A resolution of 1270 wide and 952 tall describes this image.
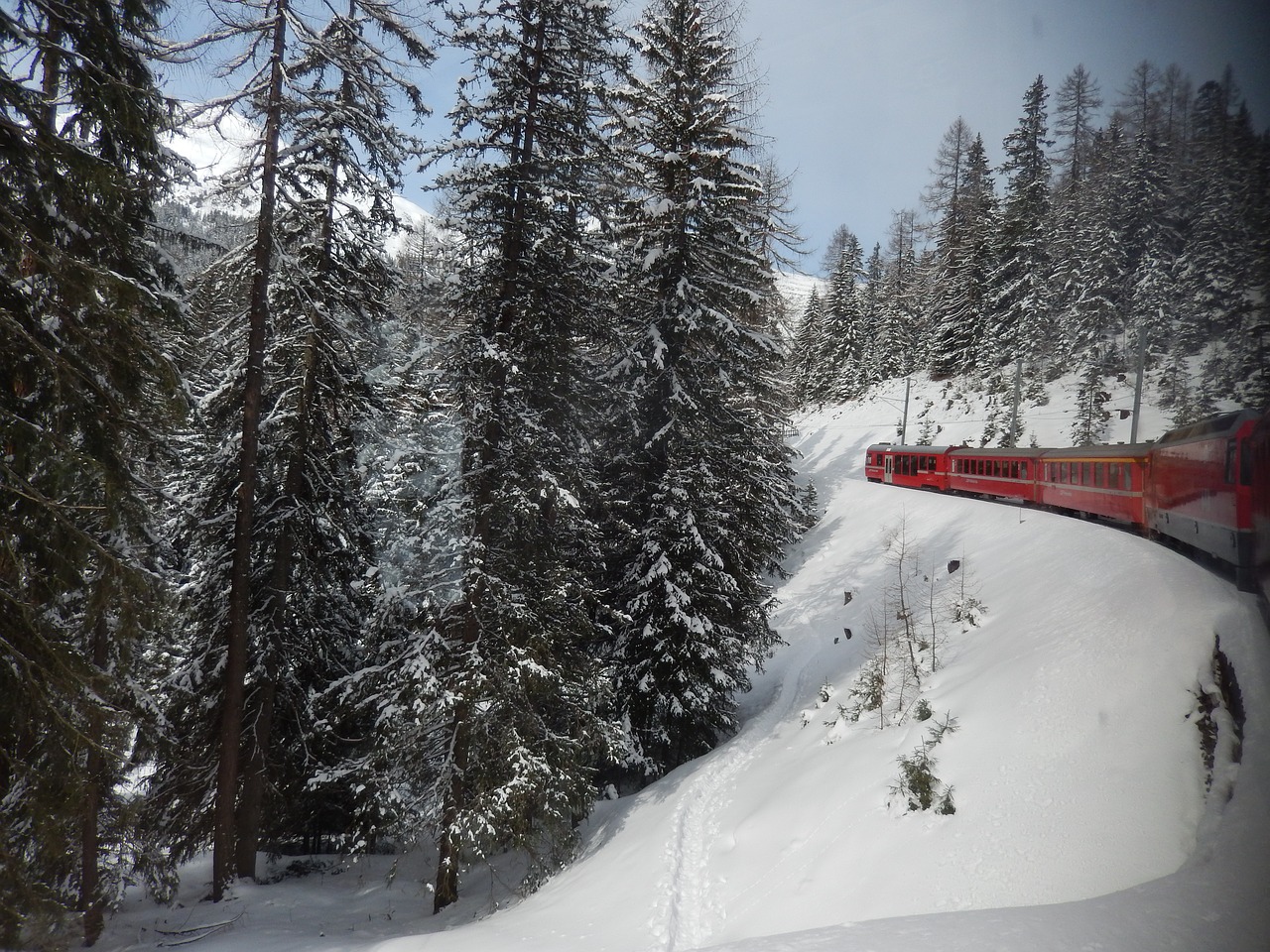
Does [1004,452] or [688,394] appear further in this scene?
[1004,452]

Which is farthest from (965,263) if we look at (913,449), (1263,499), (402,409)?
(1263,499)

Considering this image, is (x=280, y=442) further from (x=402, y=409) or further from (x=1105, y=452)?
(x=1105, y=452)

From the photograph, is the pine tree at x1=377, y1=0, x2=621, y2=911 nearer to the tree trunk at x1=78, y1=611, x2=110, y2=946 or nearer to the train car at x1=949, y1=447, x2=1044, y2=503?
the tree trunk at x1=78, y1=611, x2=110, y2=946

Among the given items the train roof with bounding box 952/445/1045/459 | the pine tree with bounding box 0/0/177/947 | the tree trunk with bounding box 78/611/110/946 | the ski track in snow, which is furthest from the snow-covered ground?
the train roof with bounding box 952/445/1045/459

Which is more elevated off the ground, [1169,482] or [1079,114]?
[1079,114]

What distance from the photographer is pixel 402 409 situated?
14.6 metres

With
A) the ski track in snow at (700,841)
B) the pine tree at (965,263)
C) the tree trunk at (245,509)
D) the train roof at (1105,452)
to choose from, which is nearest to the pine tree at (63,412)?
the tree trunk at (245,509)

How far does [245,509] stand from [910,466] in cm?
2752

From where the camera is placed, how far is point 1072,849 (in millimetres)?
5305

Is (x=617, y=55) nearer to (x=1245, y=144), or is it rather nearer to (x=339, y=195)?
(x=339, y=195)

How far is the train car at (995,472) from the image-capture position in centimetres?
2030

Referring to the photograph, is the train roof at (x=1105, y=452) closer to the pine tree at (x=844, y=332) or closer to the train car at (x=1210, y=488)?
the train car at (x=1210, y=488)

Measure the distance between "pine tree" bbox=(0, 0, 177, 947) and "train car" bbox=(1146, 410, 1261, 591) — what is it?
28.0ft

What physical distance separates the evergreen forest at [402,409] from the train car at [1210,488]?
3.96ft
